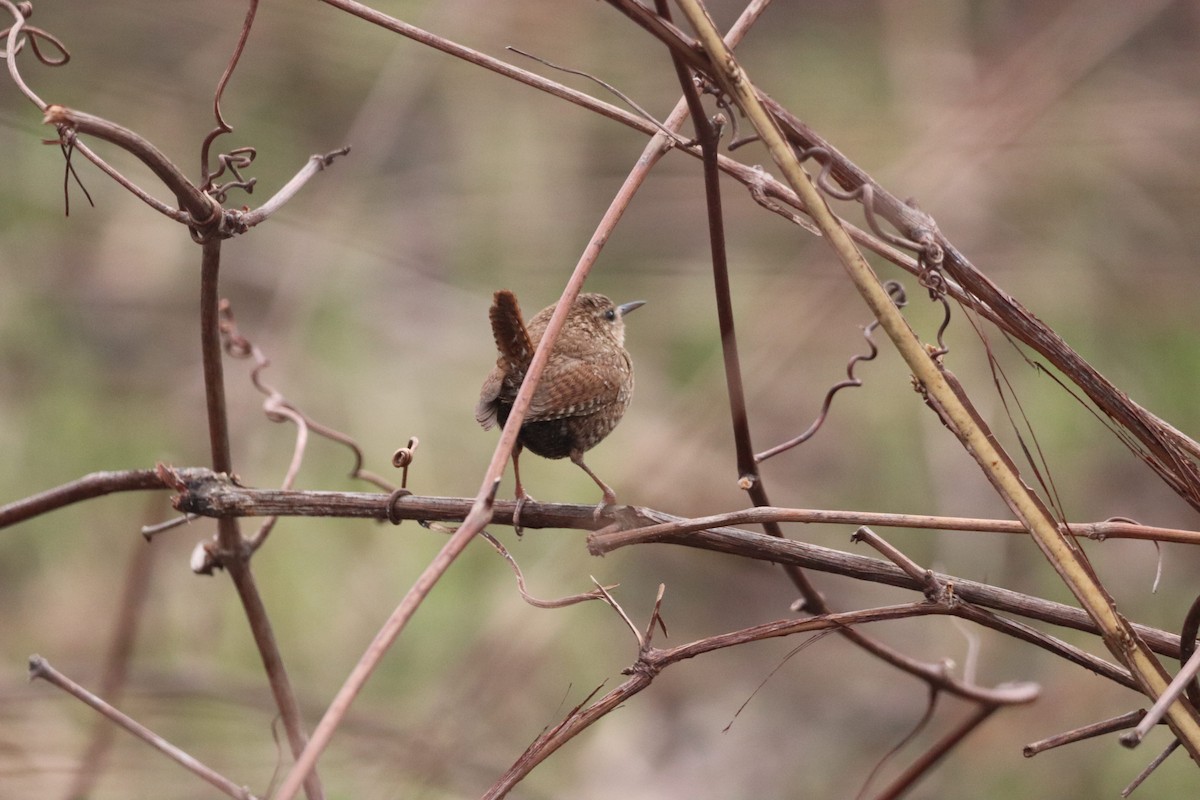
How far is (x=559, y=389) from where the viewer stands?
6.63 ft

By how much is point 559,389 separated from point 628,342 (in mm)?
3227

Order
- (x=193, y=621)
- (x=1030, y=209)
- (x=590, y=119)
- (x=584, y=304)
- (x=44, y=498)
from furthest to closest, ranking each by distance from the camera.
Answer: (x=590, y=119) < (x=1030, y=209) < (x=193, y=621) < (x=584, y=304) < (x=44, y=498)

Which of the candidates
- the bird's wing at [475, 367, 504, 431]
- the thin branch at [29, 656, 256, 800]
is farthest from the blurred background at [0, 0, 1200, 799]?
the thin branch at [29, 656, 256, 800]

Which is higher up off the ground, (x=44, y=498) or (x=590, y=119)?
(x=590, y=119)

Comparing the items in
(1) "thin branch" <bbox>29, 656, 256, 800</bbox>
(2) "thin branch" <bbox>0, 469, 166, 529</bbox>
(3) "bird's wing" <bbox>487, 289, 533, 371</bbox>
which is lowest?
(1) "thin branch" <bbox>29, 656, 256, 800</bbox>

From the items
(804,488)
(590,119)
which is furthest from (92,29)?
(804,488)

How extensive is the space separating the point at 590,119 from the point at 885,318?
196 inches

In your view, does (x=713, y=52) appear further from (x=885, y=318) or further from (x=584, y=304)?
(x=584, y=304)

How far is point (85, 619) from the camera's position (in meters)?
4.00

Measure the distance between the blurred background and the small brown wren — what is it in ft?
2.95

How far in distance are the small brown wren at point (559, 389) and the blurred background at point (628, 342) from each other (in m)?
0.90

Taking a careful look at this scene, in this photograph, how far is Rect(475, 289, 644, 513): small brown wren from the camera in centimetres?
186

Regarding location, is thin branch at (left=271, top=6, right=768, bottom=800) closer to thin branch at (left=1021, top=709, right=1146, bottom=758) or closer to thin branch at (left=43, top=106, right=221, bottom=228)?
thin branch at (left=43, top=106, right=221, bottom=228)

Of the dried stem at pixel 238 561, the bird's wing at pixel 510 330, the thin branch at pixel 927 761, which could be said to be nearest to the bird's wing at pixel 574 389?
the bird's wing at pixel 510 330
